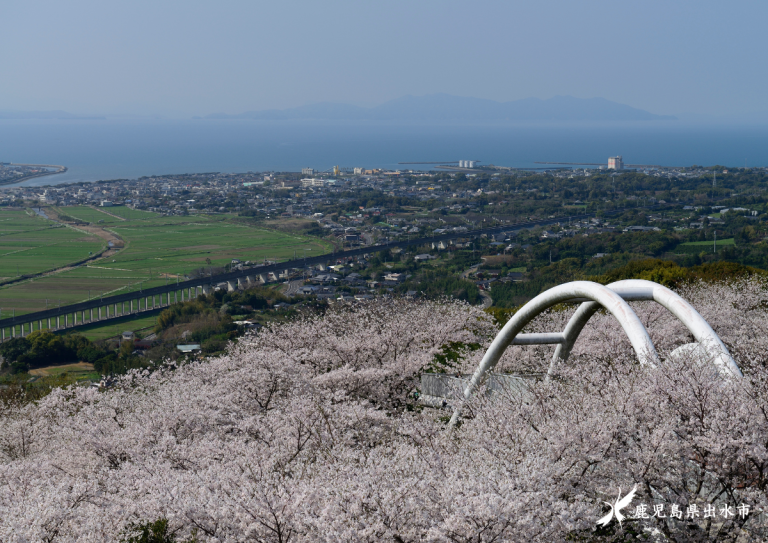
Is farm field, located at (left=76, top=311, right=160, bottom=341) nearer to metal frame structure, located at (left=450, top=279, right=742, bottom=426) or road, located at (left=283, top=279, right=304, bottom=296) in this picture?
road, located at (left=283, top=279, right=304, bottom=296)

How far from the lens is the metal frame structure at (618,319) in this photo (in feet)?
33.0

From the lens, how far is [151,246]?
3346 inches

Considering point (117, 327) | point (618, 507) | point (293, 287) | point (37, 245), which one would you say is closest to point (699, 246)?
point (293, 287)

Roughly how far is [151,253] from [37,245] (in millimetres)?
15458

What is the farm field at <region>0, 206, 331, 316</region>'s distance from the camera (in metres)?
61.2

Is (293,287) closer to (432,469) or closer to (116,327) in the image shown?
(116,327)

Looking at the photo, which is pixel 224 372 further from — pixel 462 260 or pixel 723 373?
pixel 462 260

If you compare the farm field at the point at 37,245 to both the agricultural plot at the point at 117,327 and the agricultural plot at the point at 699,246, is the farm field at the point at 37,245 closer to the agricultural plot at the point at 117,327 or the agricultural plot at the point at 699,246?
the agricultural plot at the point at 117,327

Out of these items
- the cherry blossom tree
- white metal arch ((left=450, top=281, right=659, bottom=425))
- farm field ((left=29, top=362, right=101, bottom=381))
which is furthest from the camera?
farm field ((left=29, top=362, right=101, bottom=381))

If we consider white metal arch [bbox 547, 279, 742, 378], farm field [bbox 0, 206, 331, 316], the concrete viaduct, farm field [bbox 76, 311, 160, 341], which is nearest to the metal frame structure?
white metal arch [bbox 547, 279, 742, 378]

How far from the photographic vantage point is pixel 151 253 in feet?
263

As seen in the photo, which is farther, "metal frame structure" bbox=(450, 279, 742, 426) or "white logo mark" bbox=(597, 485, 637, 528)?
"metal frame structure" bbox=(450, 279, 742, 426)

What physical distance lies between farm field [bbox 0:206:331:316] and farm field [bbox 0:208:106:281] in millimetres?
1656

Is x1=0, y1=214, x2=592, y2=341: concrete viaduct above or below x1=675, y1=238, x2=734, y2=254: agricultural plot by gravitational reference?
below
